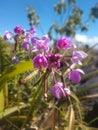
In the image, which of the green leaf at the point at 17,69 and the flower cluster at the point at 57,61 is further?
A: the green leaf at the point at 17,69

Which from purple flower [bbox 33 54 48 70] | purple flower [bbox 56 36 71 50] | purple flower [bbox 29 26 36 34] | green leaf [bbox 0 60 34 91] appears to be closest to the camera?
purple flower [bbox 33 54 48 70]

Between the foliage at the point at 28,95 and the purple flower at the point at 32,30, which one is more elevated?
the purple flower at the point at 32,30

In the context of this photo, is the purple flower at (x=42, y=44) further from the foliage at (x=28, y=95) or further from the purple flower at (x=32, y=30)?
the purple flower at (x=32, y=30)

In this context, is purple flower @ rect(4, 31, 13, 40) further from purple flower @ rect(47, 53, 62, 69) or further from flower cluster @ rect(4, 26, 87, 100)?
purple flower @ rect(47, 53, 62, 69)

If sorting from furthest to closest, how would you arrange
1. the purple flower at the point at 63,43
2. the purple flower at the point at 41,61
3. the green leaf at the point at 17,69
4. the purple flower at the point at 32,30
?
1. the purple flower at the point at 32,30
2. the green leaf at the point at 17,69
3. the purple flower at the point at 63,43
4. the purple flower at the point at 41,61

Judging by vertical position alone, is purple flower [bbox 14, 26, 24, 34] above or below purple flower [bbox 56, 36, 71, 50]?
above

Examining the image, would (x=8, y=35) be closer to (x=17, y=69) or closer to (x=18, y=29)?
(x=18, y=29)

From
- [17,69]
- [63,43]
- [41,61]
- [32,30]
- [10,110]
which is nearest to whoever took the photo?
[41,61]

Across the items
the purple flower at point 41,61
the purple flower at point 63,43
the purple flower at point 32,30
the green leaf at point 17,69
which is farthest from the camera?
the purple flower at point 32,30

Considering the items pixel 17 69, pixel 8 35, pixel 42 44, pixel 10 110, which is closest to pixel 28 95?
pixel 10 110

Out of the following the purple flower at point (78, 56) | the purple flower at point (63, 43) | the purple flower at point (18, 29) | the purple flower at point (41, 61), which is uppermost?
the purple flower at point (18, 29)

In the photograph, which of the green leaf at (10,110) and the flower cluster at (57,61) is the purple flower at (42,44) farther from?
the green leaf at (10,110)

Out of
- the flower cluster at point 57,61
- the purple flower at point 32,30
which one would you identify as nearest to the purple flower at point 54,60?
the flower cluster at point 57,61

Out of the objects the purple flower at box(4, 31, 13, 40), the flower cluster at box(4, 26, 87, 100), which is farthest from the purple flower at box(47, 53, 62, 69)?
the purple flower at box(4, 31, 13, 40)
